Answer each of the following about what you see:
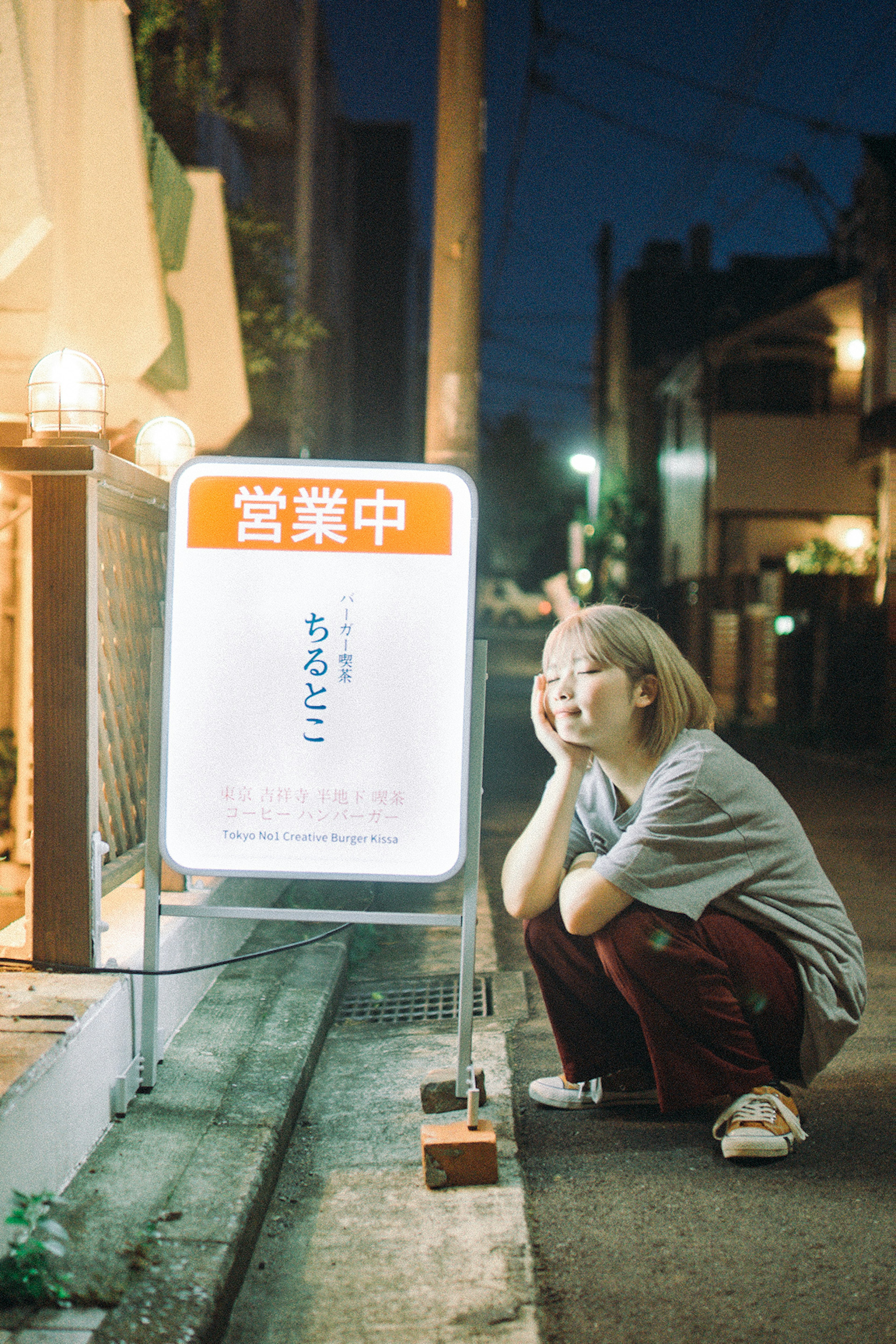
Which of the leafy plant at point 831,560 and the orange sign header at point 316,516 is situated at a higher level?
the leafy plant at point 831,560

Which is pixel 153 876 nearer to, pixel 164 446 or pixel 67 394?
pixel 67 394

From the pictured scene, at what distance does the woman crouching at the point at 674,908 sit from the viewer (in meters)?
Result: 3.23

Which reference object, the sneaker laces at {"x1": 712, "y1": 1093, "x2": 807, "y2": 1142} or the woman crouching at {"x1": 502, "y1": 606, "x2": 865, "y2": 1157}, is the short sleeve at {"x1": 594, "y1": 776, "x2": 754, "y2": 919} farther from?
the sneaker laces at {"x1": 712, "y1": 1093, "x2": 807, "y2": 1142}

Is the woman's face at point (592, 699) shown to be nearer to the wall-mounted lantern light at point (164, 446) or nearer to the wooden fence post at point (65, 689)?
the wooden fence post at point (65, 689)

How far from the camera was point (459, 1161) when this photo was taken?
3109 mm

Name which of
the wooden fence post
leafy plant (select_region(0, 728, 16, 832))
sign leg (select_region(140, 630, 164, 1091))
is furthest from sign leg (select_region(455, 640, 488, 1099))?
leafy plant (select_region(0, 728, 16, 832))

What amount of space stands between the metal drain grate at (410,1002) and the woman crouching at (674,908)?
4.07ft

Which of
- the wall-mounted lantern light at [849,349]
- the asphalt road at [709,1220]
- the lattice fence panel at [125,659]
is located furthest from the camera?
the wall-mounted lantern light at [849,349]

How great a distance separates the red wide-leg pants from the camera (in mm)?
3211

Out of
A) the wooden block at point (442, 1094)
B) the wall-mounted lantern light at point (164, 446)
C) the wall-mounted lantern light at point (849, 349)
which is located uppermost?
the wall-mounted lantern light at point (849, 349)

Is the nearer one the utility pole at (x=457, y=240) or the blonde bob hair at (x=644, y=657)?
the blonde bob hair at (x=644, y=657)

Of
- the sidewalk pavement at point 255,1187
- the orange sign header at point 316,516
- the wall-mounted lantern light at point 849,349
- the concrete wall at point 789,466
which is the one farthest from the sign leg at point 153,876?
the wall-mounted lantern light at point 849,349

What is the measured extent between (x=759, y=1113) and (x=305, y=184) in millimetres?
12303

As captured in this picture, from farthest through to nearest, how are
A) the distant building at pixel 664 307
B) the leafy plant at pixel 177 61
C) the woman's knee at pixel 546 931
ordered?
the distant building at pixel 664 307
the leafy plant at pixel 177 61
the woman's knee at pixel 546 931
